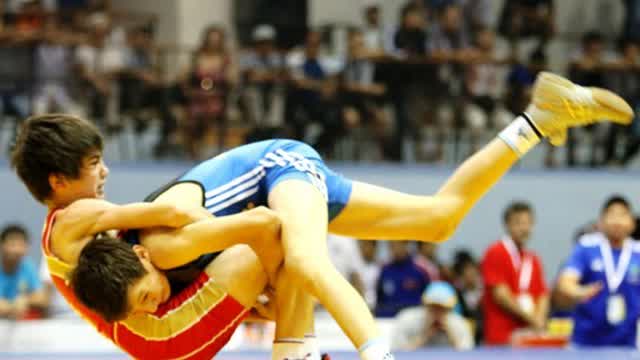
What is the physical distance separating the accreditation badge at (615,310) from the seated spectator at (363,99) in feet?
10.1

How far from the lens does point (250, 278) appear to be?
4.24 metres

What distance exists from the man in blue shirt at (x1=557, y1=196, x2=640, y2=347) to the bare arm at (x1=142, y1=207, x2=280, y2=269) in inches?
134

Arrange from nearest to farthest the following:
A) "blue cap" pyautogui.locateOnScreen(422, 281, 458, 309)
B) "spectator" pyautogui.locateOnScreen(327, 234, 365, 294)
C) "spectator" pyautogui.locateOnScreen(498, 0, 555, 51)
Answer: "blue cap" pyautogui.locateOnScreen(422, 281, 458, 309) → "spectator" pyautogui.locateOnScreen(327, 234, 365, 294) → "spectator" pyautogui.locateOnScreen(498, 0, 555, 51)

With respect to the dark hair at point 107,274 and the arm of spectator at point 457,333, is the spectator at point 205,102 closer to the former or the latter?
the arm of spectator at point 457,333

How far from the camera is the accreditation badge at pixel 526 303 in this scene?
7809 mm

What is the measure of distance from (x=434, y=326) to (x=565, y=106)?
10.2 feet

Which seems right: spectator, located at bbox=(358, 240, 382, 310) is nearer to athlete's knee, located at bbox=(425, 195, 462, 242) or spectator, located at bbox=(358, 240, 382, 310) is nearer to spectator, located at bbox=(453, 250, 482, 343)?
spectator, located at bbox=(453, 250, 482, 343)

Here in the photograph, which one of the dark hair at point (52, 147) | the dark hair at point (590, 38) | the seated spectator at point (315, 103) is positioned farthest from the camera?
the dark hair at point (590, 38)

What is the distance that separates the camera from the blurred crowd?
984 cm

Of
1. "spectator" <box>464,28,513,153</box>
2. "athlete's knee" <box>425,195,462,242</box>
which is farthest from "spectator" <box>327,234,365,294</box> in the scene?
"athlete's knee" <box>425,195,462,242</box>

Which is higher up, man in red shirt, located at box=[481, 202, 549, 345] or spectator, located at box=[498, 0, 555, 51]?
spectator, located at box=[498, 0, 555, 51]

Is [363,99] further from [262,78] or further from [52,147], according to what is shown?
[52,147]

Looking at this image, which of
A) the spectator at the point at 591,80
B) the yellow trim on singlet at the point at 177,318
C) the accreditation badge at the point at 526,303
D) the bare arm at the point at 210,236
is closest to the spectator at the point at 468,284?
the accreditation badge at the point at 526,303

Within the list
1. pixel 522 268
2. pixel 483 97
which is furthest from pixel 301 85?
pixel 522 268
